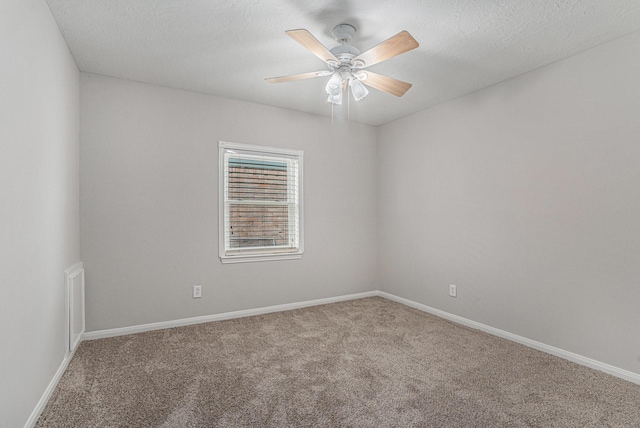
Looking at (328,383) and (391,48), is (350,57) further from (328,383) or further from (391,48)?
(328,383)

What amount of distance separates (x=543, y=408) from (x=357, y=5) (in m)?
Answer: 2.72

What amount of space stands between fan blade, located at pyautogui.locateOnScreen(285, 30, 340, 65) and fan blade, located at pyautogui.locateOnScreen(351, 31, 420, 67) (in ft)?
0.60

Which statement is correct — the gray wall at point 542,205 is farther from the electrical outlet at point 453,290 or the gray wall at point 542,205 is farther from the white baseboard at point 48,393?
the white baseboard at point 48,393

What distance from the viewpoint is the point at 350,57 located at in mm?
2441

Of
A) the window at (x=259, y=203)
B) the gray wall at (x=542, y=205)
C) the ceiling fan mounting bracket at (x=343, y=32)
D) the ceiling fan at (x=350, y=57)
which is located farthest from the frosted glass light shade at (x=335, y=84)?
the gray wall at (x=542, y=205)

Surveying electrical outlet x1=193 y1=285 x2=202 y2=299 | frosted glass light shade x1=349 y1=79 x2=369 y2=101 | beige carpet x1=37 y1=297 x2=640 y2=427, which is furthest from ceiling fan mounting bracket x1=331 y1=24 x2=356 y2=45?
electrical outlet x1=193 y1=285 x2=202 y2=299

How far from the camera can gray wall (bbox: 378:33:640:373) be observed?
8.09 ft

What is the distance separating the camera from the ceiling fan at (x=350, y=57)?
2.06 m

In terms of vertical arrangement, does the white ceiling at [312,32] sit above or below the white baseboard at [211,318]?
above

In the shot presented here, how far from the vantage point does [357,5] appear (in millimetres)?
2156

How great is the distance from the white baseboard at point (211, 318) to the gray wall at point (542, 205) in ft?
3.51

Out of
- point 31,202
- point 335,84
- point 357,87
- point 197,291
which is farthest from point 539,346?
point 31,202

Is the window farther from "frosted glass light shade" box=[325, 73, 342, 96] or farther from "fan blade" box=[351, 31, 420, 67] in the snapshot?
"fan blade" box=[351, 31, 420, 67]

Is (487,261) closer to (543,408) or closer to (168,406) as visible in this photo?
(543,408)
